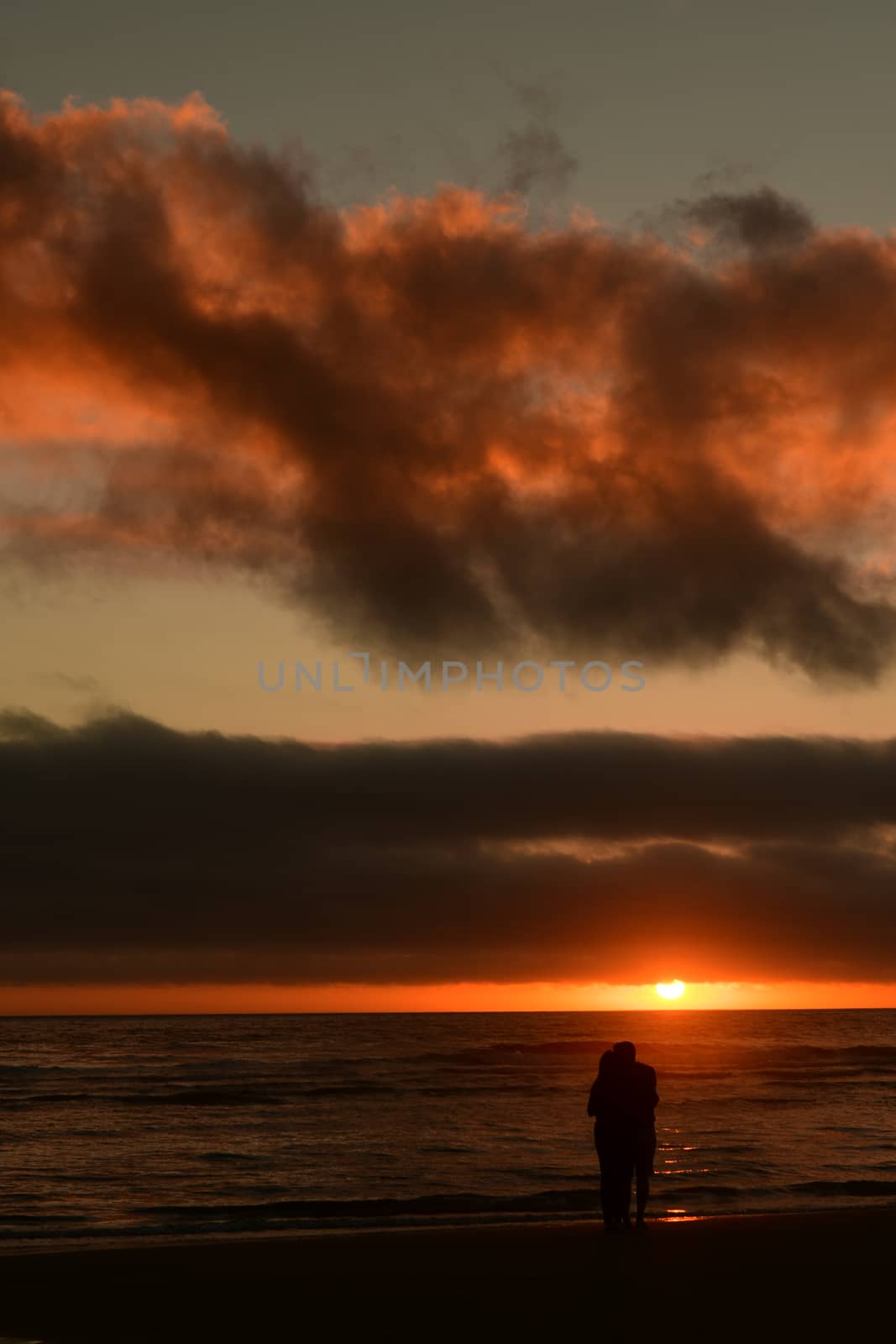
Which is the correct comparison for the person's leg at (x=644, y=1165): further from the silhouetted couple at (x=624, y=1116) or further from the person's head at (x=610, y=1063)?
the person's head at (x=610, y=1063)

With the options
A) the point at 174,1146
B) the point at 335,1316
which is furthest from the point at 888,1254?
the point at 174,1146

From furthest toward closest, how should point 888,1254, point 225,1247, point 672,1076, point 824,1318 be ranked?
point 672,1076 → point 225,1247 → point 888,1254 → point 824,1318

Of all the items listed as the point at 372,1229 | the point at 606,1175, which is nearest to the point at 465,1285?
the point at 606,1175

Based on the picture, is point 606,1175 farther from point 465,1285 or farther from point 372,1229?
point 372,1229

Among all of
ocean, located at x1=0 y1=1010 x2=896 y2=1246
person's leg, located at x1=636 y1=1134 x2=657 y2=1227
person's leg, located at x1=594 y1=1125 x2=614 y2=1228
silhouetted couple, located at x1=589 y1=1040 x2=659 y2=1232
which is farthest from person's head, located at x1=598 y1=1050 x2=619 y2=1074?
ocean, located at x1=0 y1=1010 x2=896 y2=1246

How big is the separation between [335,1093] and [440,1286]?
33.3 m

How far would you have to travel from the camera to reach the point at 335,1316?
1059 centimetres

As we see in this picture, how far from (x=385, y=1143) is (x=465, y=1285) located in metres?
17.6

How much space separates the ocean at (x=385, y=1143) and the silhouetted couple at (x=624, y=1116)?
449 centimetres

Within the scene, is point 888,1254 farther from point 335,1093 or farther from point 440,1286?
point 335,1093

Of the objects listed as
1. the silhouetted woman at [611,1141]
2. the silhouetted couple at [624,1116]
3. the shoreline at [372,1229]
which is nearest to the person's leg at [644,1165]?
the silhouetted couple at [624,1116]

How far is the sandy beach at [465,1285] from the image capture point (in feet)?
33.2

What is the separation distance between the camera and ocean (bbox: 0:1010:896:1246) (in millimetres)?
19859

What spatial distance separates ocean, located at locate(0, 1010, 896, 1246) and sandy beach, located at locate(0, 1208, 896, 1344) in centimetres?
384
